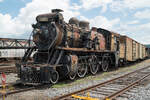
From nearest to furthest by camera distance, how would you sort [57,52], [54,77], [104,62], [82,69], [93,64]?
[54,77] → [57,52] → [82,69] → [93,64] → [104,62]

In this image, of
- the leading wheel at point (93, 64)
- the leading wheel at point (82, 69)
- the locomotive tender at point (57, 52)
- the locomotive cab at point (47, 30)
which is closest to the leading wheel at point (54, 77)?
the locomotive tender at point (57, 52)

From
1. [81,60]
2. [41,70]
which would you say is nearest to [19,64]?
[41,70]

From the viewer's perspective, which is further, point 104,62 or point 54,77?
point 104,62

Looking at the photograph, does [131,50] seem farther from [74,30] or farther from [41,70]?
[41,70]

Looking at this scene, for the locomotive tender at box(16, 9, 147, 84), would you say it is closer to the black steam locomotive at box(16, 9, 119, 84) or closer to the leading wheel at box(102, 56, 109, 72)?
the black steam locomotive at box(16, 9, 119, 84)

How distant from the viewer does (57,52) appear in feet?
33.5

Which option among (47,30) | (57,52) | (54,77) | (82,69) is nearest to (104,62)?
(82,69)

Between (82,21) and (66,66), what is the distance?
4934mm

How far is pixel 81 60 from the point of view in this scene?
11727 mm

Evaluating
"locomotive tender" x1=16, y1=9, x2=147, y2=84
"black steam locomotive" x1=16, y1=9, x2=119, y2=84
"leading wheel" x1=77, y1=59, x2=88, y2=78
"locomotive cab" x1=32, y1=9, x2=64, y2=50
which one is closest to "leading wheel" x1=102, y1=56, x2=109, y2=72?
"locomotive tender" x1=16, y1=9, x2=147, y2=84

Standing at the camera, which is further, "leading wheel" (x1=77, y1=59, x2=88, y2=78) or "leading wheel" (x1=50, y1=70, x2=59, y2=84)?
"leading wheel" (x1=77, y1=59, x2=88, y2=78)

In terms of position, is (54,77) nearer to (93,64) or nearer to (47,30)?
(47,30)

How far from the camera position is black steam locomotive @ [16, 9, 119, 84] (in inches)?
364

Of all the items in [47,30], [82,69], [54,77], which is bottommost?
[54,77]
